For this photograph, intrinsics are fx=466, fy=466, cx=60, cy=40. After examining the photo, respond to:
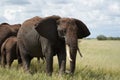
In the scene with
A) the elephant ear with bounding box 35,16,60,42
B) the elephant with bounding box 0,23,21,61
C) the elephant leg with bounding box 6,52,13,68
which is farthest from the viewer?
the elephant with bounding box 0,23,21,61

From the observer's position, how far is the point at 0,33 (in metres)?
19.4

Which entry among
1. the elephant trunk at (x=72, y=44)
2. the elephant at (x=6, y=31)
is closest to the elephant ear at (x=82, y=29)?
the elephant trunk at (x=72, y=44)

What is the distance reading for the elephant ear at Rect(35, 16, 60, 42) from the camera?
1481 cm

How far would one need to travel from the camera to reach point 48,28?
15039 millimetres

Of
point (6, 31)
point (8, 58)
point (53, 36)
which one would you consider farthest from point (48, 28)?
point (6, 31)

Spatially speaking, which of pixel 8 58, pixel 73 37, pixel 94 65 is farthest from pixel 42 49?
pixel 94 65

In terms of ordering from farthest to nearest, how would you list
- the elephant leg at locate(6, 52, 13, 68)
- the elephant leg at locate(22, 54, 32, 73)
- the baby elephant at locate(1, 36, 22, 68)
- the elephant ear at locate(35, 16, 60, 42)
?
the baby elephant at locate(1, 36, 22, 68)
the elephant leg at locate(6, 52, 13, 68)
the elephant leg at locate(22, 54, 32, 73)
the elephant ear at locate(35, 16, 60, 42)

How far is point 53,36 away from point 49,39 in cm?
17

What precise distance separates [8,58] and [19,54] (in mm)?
685

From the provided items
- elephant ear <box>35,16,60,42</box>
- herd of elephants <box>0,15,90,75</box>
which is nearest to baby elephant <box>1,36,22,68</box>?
herd of elephants <box>0,15,90,75</box>

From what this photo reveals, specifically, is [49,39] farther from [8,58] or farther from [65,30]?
[8,58]

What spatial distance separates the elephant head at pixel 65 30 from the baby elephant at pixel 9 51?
299cm

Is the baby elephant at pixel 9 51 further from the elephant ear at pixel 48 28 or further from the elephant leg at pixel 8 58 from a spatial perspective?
the elephant ear at pixel 48 28

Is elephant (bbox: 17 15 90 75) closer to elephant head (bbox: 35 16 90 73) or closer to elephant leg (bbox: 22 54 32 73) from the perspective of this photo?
elephant head (bbox: 35 16 90 73)
